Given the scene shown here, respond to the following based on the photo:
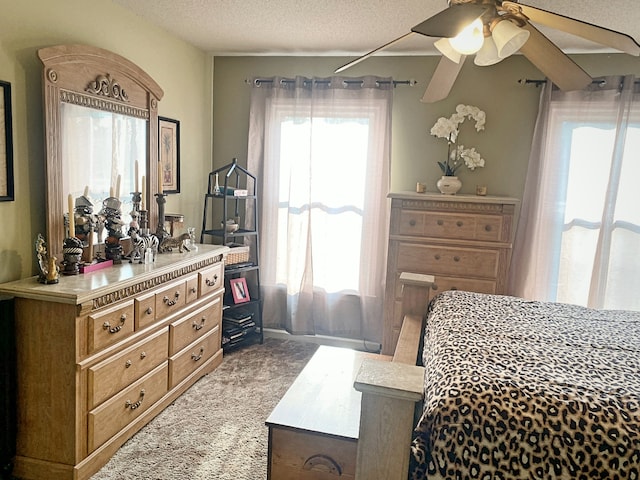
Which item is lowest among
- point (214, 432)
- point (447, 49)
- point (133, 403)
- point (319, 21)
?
point (214, 432)

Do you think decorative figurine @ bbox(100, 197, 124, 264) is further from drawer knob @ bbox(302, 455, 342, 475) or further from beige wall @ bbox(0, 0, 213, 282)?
drawer knob @ bbox(302, 455, 342, 475)

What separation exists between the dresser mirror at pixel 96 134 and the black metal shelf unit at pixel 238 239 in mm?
621

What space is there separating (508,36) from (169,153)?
2647 mm

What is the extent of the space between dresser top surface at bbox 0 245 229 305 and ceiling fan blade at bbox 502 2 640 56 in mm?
2032

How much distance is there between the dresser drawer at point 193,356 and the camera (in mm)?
2930

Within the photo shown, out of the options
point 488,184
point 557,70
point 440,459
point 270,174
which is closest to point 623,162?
point 488,184

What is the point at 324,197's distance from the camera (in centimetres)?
403

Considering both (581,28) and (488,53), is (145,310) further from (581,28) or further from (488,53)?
(581,28)

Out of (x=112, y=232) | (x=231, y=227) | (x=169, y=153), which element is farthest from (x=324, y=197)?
(x=112, y=232)

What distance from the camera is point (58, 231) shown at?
8.13 feet

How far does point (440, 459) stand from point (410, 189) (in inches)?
112

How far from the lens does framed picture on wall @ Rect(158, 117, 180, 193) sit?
3479 mm

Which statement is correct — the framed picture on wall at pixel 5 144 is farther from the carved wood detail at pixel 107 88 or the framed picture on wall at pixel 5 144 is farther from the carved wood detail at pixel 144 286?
the carved wood detail at pixel 144 286

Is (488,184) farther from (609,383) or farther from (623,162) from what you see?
(609,383)
